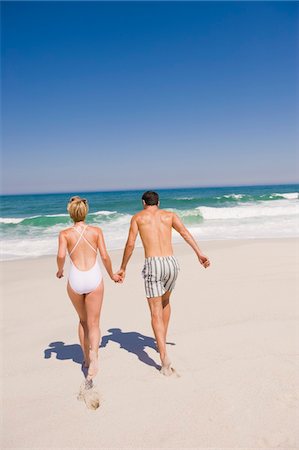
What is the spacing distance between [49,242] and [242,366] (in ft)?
40.1

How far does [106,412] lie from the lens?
10.1 ft

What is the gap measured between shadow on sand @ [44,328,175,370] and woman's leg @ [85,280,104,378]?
71 cm

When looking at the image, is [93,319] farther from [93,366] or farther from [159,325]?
[159,325]

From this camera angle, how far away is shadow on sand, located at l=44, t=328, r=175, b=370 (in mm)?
4159

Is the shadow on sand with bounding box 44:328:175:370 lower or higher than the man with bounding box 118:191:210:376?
lower

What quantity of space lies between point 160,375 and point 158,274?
107cm

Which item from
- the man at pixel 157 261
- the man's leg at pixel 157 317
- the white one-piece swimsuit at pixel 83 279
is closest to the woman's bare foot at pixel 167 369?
the man at pixel 157 261

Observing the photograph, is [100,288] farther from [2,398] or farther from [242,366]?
[242,366]

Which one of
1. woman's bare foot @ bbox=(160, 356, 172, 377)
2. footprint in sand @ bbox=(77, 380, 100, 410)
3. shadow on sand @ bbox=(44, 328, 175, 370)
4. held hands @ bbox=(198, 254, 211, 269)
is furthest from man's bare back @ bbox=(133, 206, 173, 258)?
footprint in sand @ bbox=(77, 380, 100, 410)

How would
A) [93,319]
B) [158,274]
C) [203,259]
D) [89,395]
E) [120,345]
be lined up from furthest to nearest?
[120,345], [203,259], [158,274], [93,319], [89,395]

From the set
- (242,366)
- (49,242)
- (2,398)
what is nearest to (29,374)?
(2,398)

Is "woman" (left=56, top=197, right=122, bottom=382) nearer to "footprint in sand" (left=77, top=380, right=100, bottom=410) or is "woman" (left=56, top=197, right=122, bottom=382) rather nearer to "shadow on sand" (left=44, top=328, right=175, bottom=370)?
"footprint in sand" (left=77, top=380, right=100, bottom=410)

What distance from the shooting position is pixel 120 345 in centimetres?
446

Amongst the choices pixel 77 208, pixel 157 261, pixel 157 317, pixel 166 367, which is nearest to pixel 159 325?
pixel 157 317
